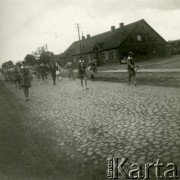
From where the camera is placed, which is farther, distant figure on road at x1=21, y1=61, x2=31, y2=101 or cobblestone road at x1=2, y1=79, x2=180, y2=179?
distant figure on road at x1=21, y1=61, x2=31, y2=101

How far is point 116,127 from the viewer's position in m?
6.95

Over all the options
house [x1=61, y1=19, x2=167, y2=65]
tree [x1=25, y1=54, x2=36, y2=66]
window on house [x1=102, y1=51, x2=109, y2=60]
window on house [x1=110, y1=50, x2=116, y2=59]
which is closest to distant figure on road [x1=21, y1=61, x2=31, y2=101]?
house [x1=61, y1=19, x2=167, y2=65]

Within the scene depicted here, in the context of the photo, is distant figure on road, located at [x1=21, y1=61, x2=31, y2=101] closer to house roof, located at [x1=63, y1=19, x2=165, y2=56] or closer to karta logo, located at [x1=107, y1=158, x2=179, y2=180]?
karta logo, located at [x1=107, y1=158, x2=179, y2=180]

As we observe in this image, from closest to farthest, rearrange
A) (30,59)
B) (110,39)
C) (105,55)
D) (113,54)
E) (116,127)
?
1. (116,127)
2. (113,54)
3. (110,39)
4. (105,55)
5. (30,59)

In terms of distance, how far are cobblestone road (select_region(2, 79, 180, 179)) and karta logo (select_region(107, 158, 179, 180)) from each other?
0.68 ft

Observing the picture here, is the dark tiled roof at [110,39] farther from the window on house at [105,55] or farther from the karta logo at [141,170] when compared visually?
the karta logo at [141,170]

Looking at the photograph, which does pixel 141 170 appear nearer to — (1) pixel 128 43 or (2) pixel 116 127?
(2) pixel 116 127

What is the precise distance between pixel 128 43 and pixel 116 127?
1724 inches

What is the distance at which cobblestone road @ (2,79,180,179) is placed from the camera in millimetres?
5203

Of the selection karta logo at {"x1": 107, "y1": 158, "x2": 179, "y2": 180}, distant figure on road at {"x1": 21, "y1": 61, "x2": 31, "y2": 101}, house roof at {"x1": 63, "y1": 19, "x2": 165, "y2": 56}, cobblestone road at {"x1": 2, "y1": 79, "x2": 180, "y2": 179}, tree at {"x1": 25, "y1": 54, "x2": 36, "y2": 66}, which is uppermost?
house roof at {"x1": 63, "y1": 19, "x2": 165, "y2": 56}

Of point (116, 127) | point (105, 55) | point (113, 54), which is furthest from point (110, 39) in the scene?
point (116, 127)

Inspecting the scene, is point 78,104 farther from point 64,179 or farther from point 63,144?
point 64,179

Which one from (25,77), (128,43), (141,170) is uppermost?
(128,43)

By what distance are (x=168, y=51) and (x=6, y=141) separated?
53858 millimetres
